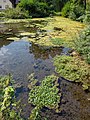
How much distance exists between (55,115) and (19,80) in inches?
125

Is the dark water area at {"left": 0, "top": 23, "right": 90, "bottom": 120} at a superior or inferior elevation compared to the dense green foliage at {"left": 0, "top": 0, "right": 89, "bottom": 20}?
inferior

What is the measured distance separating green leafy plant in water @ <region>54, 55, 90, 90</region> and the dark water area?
334mm

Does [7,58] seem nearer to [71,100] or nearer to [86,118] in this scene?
[71,100]

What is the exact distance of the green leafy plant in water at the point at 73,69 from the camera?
1034 cm

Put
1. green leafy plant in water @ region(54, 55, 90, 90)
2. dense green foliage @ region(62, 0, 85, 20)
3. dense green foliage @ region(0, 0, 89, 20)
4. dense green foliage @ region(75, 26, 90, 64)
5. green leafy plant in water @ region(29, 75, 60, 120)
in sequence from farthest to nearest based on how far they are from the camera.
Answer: dense green foliage @ region(0, 0, 89, 20), dense green foliage @ region(62, 0, 85, 20), dense green foliage @ region(75, 26, 90, 64), green leafy plant in water @ region(54, 55, 90, 90), green leafy plant in water @ region(29, 75, 60, 120)

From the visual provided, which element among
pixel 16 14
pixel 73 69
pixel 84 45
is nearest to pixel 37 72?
pixel 73 69

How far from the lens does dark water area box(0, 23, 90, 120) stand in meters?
7.80

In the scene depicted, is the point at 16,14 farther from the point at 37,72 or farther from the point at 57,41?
the point at 37,72

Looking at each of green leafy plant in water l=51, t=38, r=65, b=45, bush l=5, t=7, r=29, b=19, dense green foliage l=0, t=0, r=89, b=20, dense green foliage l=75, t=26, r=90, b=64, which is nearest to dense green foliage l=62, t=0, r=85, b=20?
dense green foliage l=0, t=0, r=89, b=20

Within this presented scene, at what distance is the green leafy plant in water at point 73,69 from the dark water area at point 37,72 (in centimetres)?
33

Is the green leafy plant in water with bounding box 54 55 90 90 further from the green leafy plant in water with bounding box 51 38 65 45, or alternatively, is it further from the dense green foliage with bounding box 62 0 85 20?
the dense green foliage with bounding box 62 0 85 20

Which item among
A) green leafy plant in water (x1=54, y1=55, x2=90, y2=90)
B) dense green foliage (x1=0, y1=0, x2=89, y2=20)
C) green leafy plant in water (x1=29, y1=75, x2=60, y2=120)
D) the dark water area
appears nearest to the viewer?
the dark water area

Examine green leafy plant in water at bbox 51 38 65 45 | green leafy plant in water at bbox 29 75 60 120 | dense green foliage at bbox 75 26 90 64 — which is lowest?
green leafy plant in water at bbox 29 75 60 120

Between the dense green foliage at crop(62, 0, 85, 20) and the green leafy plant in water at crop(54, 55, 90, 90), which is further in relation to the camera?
the dense green foliage at crop(62, 0, 85, 20)
